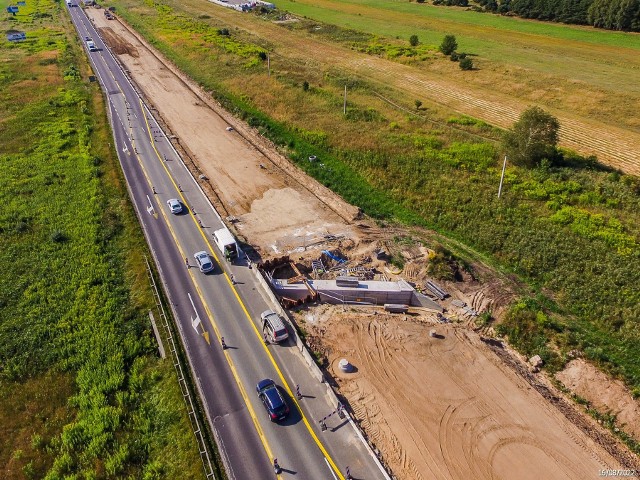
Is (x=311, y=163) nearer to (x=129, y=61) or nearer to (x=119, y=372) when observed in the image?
(x=119, y=372)

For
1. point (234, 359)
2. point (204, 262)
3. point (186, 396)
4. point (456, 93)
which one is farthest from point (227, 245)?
point (456, 93)

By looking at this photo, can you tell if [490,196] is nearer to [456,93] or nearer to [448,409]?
[448,409]

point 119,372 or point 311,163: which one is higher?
point 311,163

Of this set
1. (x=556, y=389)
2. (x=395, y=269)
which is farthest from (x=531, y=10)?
(x=556, y=389)

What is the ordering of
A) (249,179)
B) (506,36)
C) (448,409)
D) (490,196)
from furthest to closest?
(506,36)
(249,179)
(490,196)
(448,409)

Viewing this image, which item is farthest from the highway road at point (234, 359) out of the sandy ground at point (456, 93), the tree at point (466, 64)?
the tree at point (466, 64)
